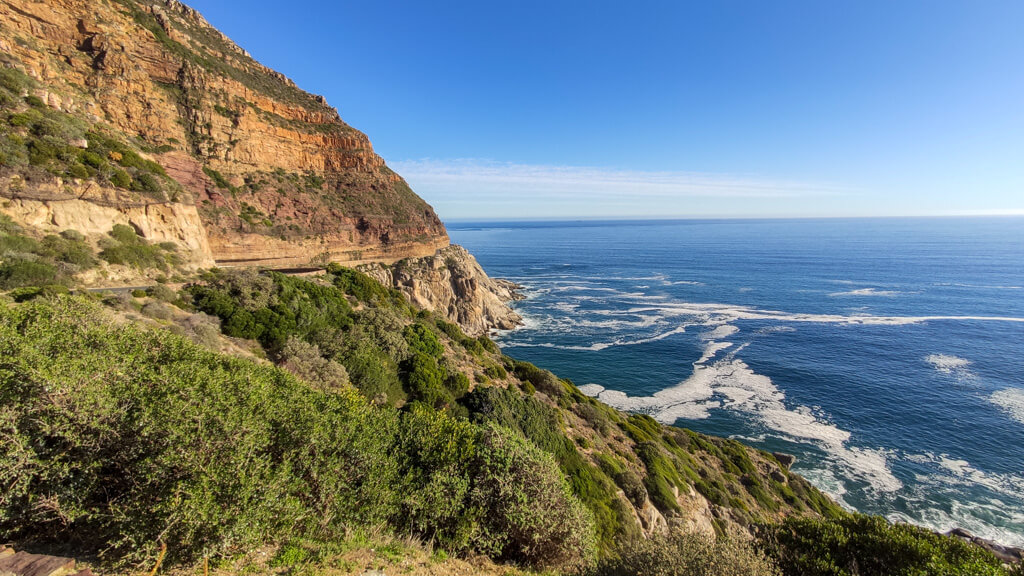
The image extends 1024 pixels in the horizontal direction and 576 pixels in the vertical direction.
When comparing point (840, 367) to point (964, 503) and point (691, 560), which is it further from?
point (691, 560)

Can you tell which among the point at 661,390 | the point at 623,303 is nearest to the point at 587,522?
the point at 661,390

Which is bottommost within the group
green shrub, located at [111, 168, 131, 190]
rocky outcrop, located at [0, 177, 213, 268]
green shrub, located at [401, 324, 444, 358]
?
green shrub, located at [401, 324, 444, 358]

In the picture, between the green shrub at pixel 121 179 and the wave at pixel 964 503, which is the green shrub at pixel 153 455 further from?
the wave at pixel 964 503

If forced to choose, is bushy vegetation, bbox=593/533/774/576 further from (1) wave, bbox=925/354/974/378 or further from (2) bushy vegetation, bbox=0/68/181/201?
(1) wave, bbox=925/354/974/378

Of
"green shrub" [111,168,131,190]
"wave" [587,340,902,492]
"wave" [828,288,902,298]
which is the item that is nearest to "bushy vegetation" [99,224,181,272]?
"green shrub" [111,168,131,190]

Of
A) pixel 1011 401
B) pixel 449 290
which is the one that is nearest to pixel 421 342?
pixel 449 290
